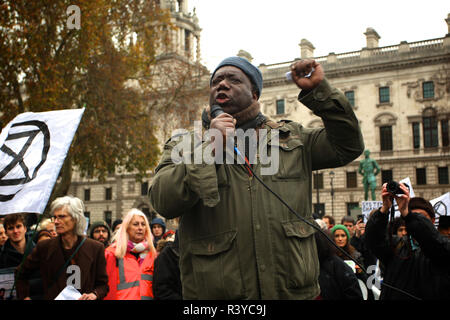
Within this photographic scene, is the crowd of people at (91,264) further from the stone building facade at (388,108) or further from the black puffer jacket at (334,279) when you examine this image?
the stone building facade at (388,108)

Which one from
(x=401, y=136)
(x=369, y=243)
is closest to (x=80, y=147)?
(x=369, y=243)

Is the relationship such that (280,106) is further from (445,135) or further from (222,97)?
(222,97)

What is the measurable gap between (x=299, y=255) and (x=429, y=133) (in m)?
42.3

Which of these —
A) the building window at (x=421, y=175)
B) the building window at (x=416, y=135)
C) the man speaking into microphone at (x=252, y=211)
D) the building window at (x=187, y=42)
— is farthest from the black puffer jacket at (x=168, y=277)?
the building window at (x=416, y=135)

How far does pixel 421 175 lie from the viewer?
134ft

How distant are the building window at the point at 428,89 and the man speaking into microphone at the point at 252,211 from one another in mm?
41995

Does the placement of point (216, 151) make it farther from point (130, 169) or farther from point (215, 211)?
point (130, 169)

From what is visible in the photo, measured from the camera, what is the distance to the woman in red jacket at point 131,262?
486 centimetres

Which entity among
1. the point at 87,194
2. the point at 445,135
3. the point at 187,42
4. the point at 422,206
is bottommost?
the point at 422,206

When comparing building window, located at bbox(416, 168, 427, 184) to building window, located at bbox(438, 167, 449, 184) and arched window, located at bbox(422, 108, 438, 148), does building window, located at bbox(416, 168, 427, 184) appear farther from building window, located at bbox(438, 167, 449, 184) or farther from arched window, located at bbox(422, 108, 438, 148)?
arched window, located at bbox(422, 108, 438, 148)

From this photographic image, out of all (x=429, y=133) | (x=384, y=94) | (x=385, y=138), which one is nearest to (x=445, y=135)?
(x=429, y=133)

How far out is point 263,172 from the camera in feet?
6.86

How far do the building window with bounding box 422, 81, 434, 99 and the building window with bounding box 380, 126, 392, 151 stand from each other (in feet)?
13.1

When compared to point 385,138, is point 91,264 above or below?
below
